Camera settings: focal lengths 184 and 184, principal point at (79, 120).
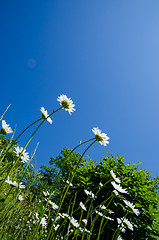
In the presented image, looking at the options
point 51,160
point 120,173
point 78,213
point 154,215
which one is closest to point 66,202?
point 78,213

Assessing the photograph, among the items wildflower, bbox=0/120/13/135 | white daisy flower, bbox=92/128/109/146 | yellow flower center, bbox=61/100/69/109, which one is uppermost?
yellow flower center, bbox=61/100/69/109

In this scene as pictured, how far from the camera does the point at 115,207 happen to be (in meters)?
2.52

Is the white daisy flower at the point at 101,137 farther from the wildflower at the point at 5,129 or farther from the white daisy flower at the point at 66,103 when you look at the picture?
the wildflower at the point at 5,129

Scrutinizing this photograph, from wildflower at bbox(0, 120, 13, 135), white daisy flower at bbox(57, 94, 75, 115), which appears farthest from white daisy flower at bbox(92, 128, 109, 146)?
wildflower at bbox(0, 120, 13, 135)

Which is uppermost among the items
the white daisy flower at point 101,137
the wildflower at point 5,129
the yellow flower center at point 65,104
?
the yellow flower center at point 65,104

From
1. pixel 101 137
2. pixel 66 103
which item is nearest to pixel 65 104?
pixel 66 103

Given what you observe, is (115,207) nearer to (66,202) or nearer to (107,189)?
(107,189)

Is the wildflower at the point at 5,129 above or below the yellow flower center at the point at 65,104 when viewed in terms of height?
below

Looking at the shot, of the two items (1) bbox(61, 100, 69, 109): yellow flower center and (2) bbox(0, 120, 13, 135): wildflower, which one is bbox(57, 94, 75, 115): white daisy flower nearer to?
(1) bbox(61, 100, 69, 109): yellow flower center

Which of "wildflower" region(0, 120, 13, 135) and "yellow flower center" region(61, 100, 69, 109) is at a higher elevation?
Result: "yellow flower center" region(61, 100, 69, 109)

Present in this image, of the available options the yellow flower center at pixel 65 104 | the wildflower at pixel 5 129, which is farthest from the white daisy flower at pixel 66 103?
the wildflower at pixel 5 129

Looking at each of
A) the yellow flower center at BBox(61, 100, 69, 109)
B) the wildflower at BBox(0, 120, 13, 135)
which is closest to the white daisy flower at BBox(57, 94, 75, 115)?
the yellow flower center at BBox(61, 100, 69, 109)

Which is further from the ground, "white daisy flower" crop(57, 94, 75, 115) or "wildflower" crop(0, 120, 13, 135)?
"white daisy flower" crop(57, 94, 75, 115)

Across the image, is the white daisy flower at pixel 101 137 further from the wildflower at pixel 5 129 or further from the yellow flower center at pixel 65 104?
the wildflower at pixel 5 129
